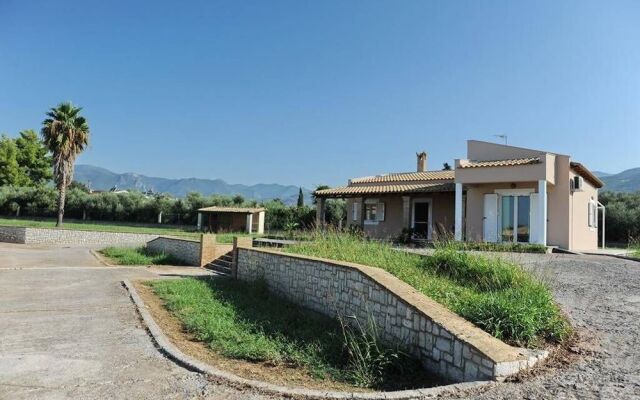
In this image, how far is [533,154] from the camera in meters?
18.3

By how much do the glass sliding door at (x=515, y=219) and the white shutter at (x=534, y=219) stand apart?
0.13 meters

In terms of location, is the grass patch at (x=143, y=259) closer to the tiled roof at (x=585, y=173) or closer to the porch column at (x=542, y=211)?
the porch column at (x=542, y=211)

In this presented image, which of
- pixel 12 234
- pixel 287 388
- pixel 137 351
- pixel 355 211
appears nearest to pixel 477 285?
pixel 287 388

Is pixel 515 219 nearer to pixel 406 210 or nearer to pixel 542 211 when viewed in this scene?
pixel 542 211

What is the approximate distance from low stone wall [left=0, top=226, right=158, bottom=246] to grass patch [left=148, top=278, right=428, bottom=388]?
727 inches

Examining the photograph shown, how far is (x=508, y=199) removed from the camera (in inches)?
711

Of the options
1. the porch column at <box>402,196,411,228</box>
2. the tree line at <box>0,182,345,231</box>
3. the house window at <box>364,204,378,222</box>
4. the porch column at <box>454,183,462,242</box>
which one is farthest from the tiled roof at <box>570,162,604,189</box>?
the tree line at <box>0,182,345,231</box>

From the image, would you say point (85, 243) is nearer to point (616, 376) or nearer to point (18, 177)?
point (616, 376)

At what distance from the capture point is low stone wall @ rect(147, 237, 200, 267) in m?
17.0

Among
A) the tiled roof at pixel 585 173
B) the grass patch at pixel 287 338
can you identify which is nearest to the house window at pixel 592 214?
the tiled roof at pixel 585 173

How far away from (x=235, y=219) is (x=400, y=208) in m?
17.8

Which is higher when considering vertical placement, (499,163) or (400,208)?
(499,163)

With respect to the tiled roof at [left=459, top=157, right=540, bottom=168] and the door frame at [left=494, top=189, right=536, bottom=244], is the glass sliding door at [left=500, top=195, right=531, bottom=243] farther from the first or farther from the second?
the tiled roof at [left=459, top=157, right=540, bottom=168]

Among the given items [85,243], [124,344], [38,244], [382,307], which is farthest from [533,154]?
[38,244]
